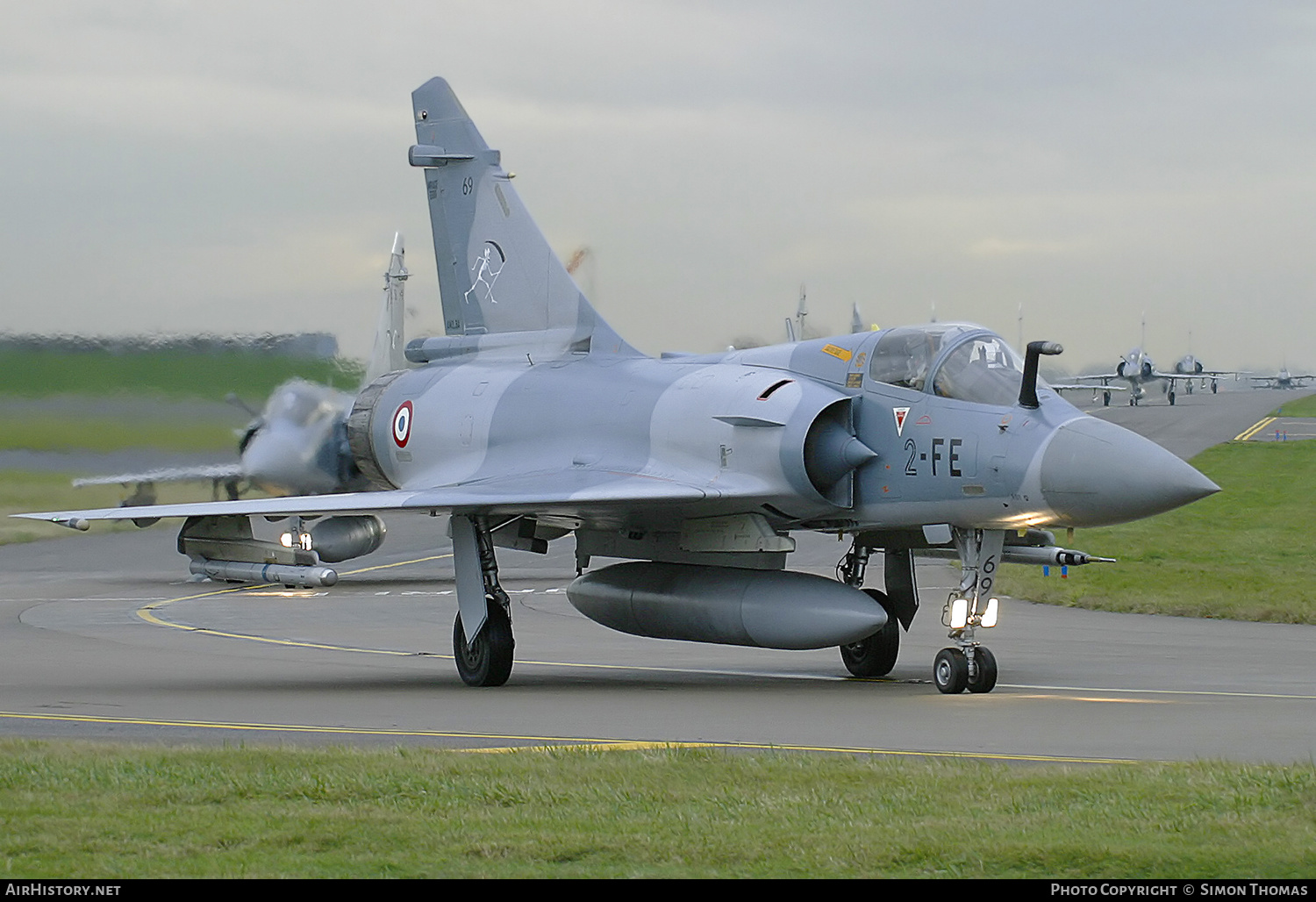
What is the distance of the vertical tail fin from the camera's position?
26578 mm

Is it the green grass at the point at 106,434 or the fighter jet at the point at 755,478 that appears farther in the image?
the green grass at the point at 106,434

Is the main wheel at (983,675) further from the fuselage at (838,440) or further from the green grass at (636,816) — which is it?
the green grass at (636,816)

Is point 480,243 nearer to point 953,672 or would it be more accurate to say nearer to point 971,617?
point 971,617

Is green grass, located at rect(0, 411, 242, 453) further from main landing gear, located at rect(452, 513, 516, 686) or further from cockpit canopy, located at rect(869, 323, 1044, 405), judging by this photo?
cockpit canopy, located at rect(869, 323, 1044, 405)

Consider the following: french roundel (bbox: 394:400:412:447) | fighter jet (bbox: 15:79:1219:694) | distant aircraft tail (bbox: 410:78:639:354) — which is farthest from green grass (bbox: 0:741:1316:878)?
distant aircraft tail (bbox: 410:78:639:354)

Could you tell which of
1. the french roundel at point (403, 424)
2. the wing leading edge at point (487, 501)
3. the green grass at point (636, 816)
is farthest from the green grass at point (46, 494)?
the green grass at point (636, 816)

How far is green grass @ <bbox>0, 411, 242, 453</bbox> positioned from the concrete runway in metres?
2.23

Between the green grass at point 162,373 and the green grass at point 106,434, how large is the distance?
41 centimetres

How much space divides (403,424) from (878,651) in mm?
5795

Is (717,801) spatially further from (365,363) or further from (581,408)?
(365,363)

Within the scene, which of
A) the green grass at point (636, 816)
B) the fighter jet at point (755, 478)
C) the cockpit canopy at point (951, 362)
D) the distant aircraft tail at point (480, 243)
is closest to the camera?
the green grass at point (636, 816)

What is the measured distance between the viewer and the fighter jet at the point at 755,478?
12750 mm
